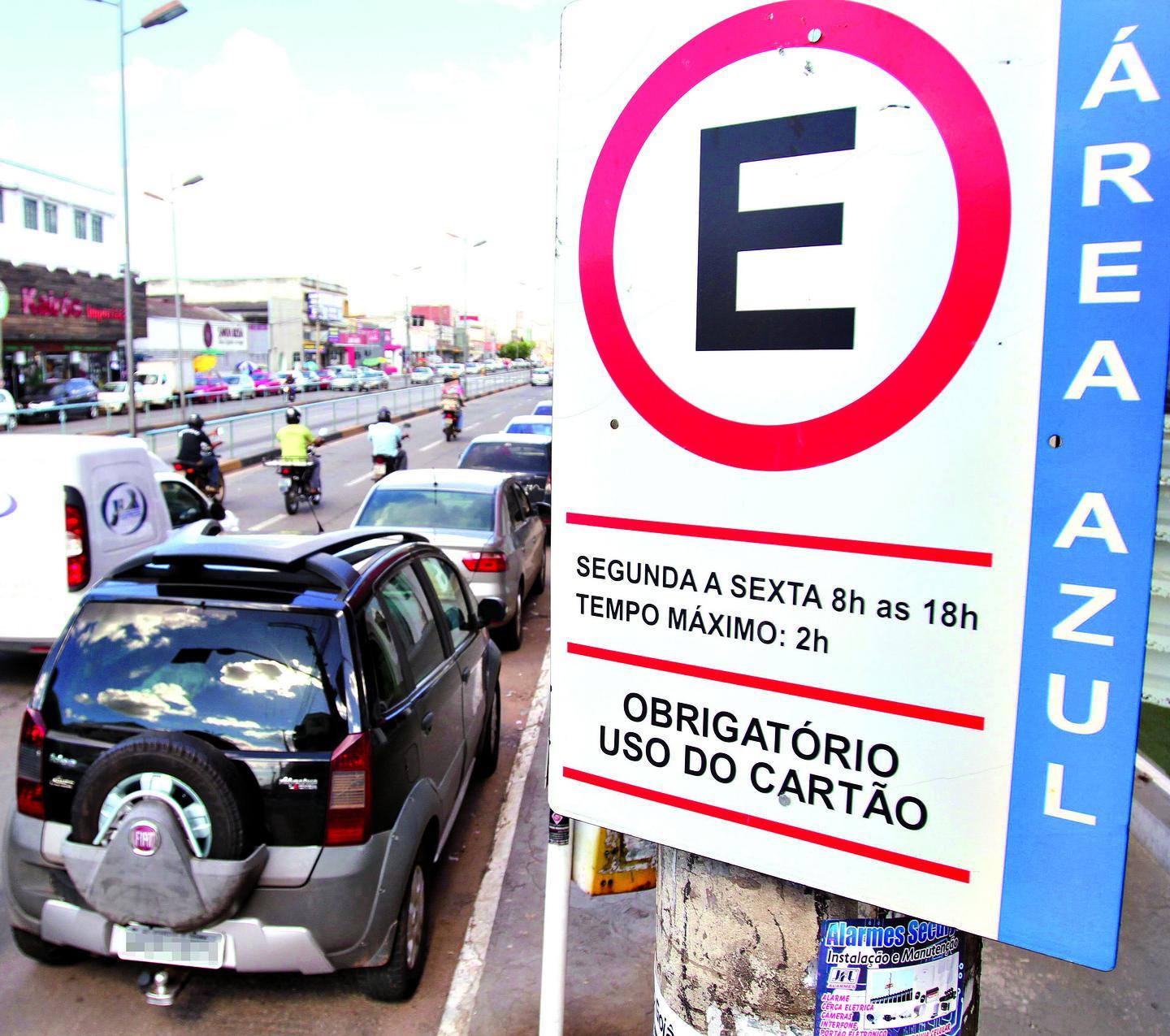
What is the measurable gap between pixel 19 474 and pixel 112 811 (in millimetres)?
5395

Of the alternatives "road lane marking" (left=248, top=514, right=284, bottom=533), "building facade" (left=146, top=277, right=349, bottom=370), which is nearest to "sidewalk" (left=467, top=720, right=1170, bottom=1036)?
"road lane marking" (left=248, top=514, right=284, bottom=533)

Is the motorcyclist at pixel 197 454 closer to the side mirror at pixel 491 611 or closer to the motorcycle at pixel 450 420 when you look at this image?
the side mirror at pixel 491 611

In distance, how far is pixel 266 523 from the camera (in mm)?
16719

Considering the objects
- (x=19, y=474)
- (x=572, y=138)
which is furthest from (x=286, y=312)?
(x=572, y=138)

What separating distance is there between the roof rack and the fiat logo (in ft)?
3.40

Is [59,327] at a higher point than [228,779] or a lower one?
higher

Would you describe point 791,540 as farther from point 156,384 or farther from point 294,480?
point 156,384

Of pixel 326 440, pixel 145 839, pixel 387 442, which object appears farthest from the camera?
pixel 326 440

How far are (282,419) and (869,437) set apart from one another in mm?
30785

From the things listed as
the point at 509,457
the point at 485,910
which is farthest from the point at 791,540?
the point at 509,457

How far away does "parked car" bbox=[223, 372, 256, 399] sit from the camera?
5403 cm

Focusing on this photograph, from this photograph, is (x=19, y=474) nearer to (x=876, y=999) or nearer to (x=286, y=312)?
(x=876, y=999)

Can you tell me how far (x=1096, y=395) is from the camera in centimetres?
135

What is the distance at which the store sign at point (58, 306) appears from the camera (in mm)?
45375
